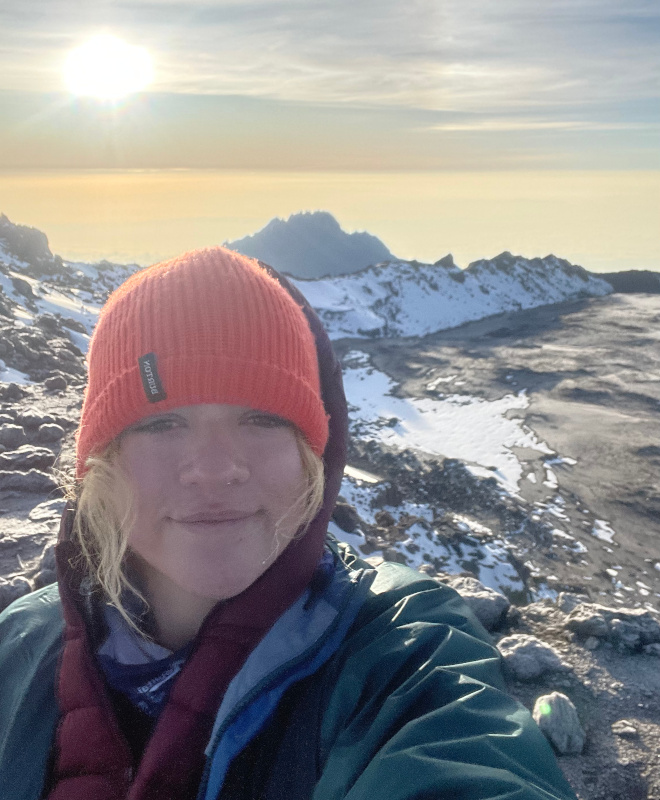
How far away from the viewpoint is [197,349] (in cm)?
178

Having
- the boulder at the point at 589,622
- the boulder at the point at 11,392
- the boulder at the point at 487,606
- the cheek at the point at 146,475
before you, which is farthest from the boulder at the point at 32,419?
the cheek at the point at 146,475

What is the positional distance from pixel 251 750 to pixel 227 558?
0.55m

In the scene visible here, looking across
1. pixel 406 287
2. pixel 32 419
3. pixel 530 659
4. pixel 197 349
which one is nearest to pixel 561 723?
pixel 530 659

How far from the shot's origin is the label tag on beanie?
174cm

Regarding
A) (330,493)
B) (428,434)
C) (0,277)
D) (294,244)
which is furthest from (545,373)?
(294,244)

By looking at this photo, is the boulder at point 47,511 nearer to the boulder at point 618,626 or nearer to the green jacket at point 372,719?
the green jacket at point 372,719

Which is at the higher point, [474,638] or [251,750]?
[474,638]

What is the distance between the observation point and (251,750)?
1646 millimetres

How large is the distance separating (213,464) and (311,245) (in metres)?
161

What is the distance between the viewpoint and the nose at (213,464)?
1.67m

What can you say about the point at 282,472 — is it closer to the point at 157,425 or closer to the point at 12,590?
the point at 157,425

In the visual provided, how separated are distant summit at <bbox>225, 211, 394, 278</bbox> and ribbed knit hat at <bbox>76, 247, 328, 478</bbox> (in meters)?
155

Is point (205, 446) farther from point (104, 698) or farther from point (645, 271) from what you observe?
point (645, 271)

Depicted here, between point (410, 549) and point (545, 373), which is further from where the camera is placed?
point (545, 373)
